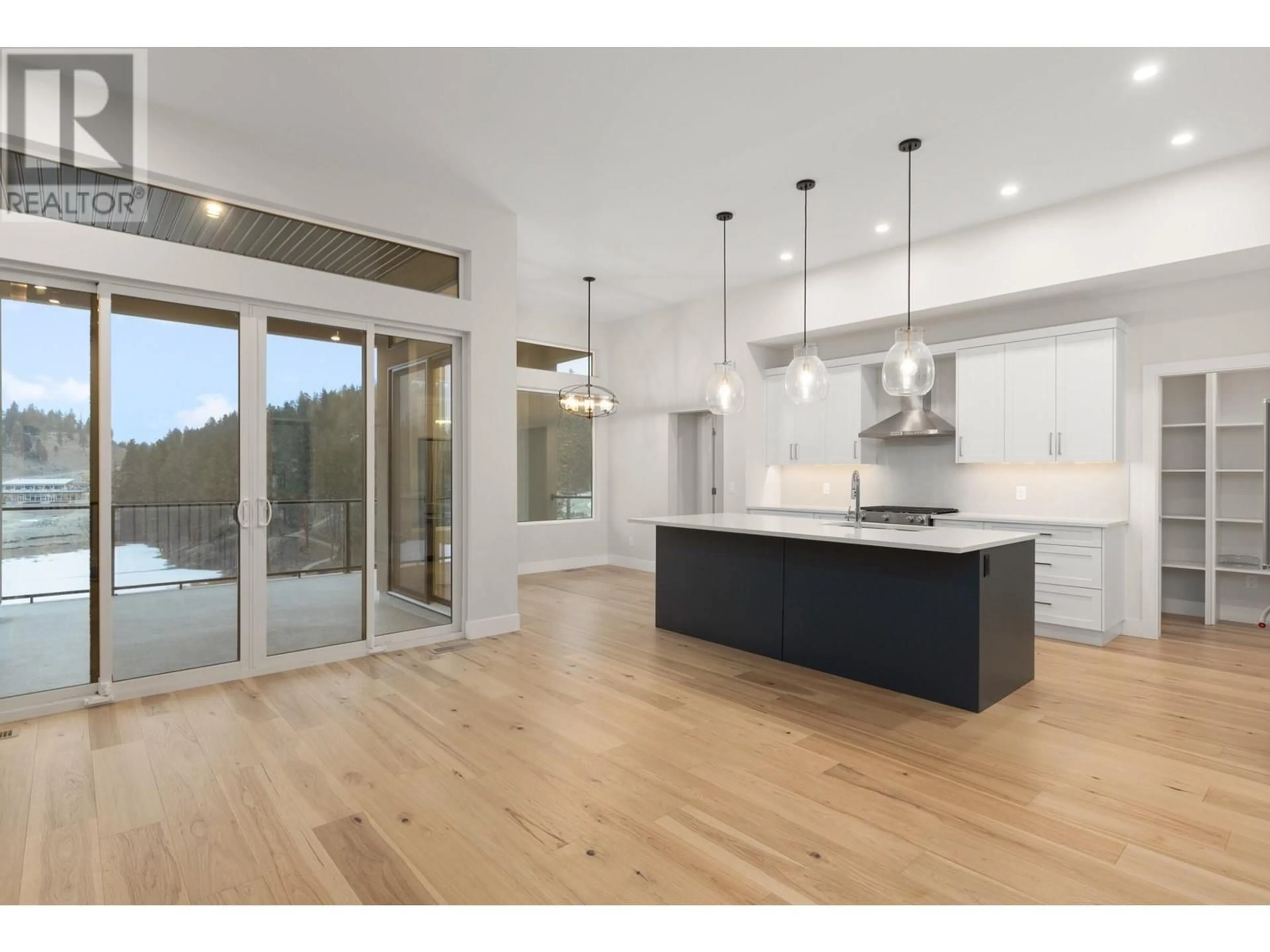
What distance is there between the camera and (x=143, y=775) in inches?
108

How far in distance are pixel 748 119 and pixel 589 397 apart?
3969 millimetres

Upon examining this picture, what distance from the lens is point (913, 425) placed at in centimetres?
589

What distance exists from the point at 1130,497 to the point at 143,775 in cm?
652

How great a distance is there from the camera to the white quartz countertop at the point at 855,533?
346 centimetres

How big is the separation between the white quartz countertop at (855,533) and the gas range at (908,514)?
2.56ft

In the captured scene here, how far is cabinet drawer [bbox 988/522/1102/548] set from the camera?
4867mm

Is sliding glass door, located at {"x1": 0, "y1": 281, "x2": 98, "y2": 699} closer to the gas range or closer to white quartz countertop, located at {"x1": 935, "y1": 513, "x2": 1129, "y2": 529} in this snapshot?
the gas range

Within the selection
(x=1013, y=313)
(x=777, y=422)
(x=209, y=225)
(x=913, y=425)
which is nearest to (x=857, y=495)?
(x=913, y=425)

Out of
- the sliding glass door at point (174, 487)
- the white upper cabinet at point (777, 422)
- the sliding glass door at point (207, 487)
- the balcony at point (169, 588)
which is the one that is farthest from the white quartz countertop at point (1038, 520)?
the sliding glass door at point (174, 487)

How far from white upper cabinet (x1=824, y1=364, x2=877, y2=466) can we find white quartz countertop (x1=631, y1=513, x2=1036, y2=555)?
5.97 feet

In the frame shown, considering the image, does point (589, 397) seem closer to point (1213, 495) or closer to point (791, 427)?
point (791, 427)

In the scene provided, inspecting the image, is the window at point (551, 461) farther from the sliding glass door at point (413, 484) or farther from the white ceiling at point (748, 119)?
the white ceiling at point (748, 119)
